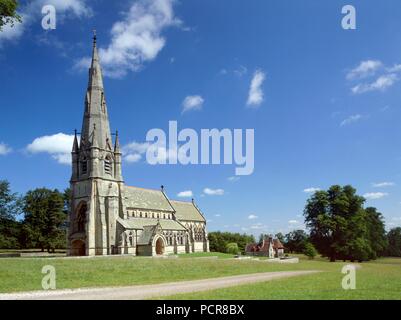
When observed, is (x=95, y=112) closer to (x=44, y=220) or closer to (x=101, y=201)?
(x=101, y=201)

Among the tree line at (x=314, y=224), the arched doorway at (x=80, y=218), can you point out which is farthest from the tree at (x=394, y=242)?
the arched doorway at (x=80, y=218)

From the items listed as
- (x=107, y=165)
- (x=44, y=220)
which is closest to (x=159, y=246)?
(x=107, y=165)

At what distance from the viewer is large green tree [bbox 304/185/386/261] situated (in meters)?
64.5

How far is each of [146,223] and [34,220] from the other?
25.0 m

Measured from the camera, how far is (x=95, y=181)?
A: 61750 mm

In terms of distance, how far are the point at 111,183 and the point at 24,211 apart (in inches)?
986

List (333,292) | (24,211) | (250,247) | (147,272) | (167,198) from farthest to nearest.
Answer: (250,247), (167,198), (24,211), (147,272), (333,292)

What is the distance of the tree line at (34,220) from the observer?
7425 centimetres

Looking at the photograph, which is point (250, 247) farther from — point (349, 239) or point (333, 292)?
point (333, 292)

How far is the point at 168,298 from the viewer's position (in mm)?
16953

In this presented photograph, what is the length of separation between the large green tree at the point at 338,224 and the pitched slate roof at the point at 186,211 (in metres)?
28.6

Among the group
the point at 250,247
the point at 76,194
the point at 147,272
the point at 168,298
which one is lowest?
the point at 250,247

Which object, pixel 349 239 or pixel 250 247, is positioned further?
pixel 250 247
